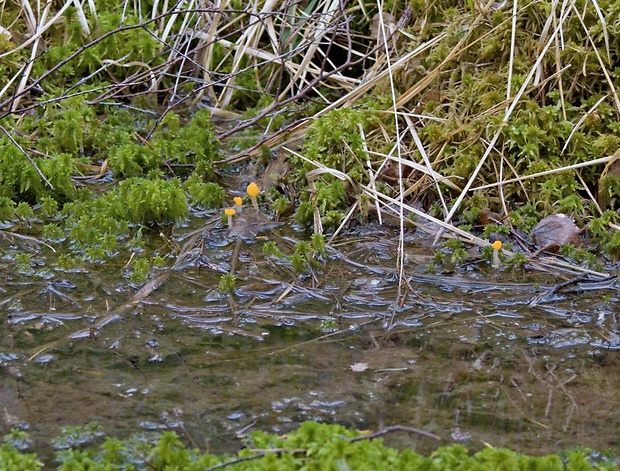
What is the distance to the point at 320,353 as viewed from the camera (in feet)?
11.5

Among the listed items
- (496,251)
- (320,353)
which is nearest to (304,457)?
(320,353)

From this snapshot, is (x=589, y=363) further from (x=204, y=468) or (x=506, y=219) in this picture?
(x=204, y=468)

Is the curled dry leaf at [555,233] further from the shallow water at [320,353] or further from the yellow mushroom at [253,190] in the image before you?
the yellow mushroom at [253,190]

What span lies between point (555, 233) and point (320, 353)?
1.60 m

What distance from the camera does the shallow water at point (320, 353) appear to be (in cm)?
301

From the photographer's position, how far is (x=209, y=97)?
595 cm

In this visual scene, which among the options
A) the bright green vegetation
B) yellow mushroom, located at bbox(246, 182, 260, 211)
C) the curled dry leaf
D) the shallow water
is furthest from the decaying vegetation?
the bright green vegetation

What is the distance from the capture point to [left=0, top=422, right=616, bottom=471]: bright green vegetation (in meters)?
2.58

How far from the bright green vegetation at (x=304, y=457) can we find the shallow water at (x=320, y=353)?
0.56ft

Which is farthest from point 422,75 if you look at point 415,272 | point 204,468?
point 204,468

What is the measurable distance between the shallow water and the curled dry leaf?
26 centimetres

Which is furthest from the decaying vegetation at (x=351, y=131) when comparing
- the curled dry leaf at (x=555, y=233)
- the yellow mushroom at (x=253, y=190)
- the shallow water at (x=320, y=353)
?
the shallow water at (x=320, y=353)

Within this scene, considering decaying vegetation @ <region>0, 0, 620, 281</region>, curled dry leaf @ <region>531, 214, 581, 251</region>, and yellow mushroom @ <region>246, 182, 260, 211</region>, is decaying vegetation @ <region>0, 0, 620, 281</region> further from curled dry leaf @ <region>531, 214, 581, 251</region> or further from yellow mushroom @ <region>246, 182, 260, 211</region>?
yellow mushroom @ <region>246, 182, 260, 211</region>

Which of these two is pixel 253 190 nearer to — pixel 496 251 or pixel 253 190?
pixel 253 190
